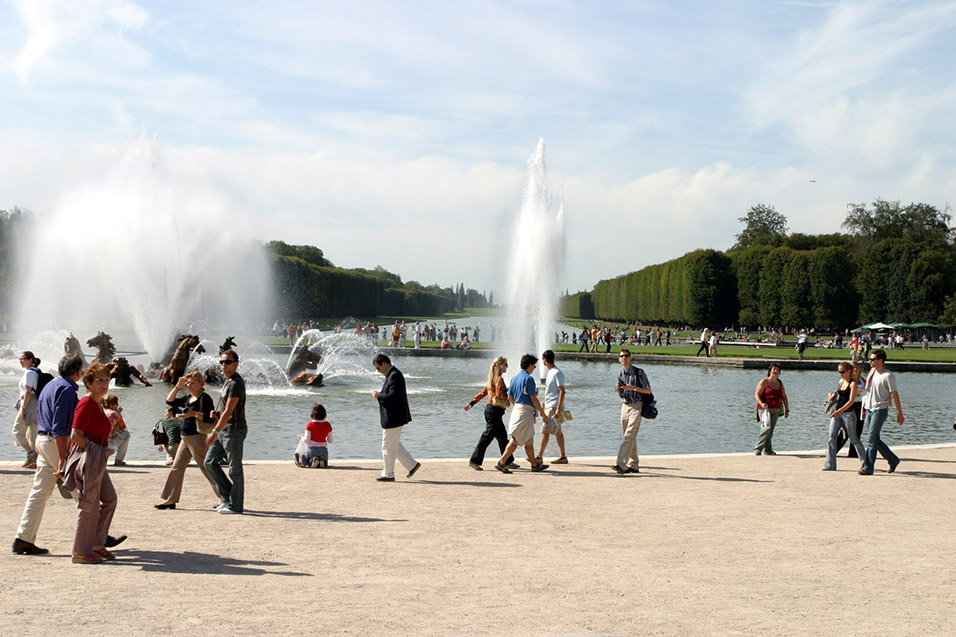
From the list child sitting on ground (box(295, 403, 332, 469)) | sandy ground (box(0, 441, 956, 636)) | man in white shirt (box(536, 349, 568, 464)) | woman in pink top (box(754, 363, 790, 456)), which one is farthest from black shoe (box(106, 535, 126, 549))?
woman in pink top (box(754, 363, 790, 456))

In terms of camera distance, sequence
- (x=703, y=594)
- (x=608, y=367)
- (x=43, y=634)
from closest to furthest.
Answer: (x=43, y=634) → (x=703, y=594) → (x=608, y=367)

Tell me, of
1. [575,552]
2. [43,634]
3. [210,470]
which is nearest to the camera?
[43,634]

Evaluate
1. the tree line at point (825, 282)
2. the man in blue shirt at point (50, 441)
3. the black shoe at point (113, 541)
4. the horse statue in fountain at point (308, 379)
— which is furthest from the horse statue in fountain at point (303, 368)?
the tree line at point (825, 282)

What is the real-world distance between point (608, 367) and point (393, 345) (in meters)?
14.4

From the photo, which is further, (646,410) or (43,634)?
(646,410)

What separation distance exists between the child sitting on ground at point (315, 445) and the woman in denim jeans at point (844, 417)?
6.58m

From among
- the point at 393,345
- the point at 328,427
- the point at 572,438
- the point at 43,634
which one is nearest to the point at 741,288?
the point at 393,345

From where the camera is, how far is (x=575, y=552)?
750cm

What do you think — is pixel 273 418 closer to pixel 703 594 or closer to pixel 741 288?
pixel 703 594

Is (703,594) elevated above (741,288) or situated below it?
below

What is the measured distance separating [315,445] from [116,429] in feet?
7.90

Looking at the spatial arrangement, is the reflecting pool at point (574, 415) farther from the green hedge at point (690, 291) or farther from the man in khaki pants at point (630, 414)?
the green hedge at point (690, 291)

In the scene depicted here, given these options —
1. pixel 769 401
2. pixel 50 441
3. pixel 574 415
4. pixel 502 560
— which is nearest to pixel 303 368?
pixel 574 415

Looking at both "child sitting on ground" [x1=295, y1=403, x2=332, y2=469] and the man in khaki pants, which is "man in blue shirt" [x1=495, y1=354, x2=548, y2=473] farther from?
"child sitting on ground" [x1=295, y1=403, x2=332, y2=469]
